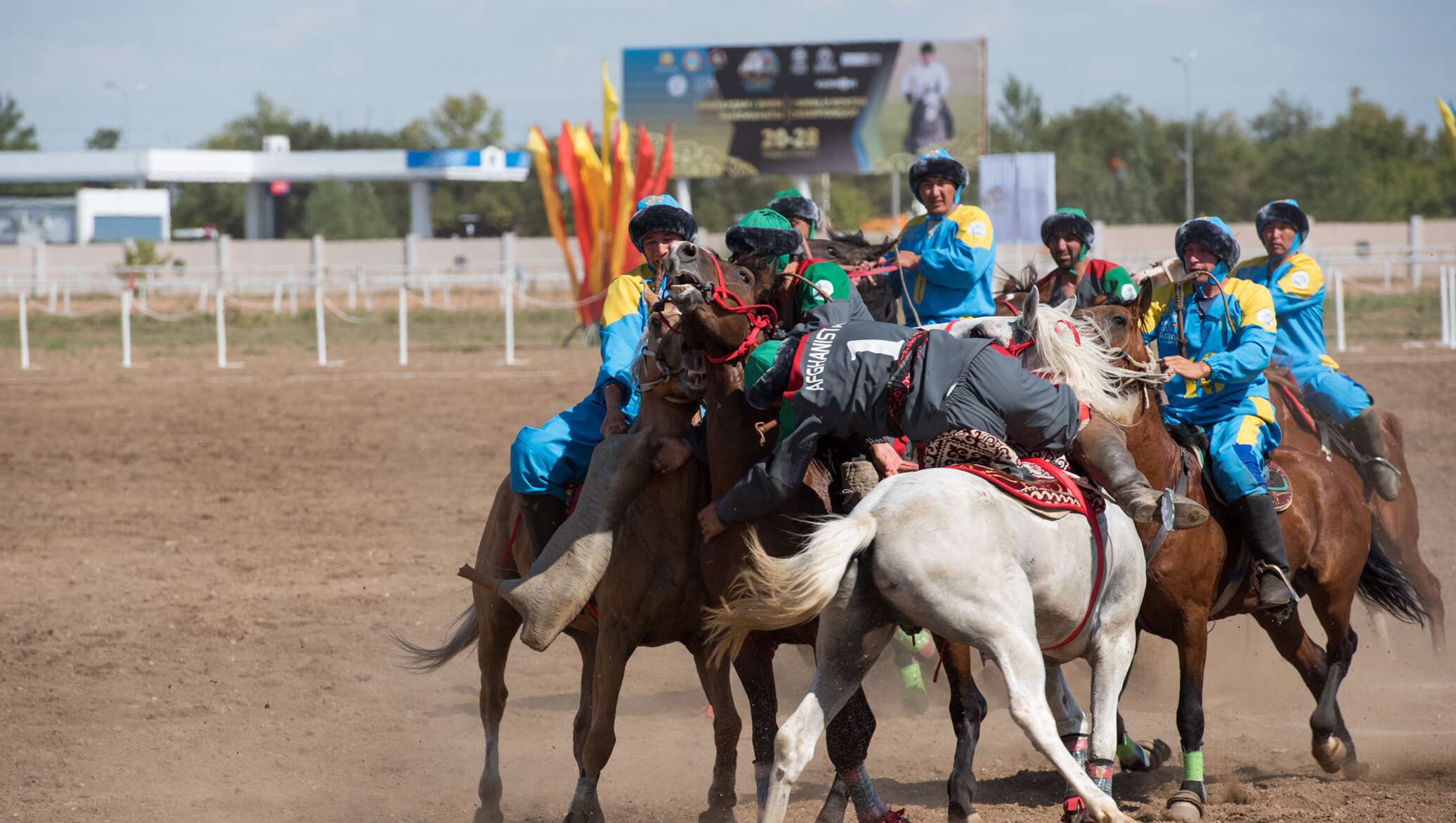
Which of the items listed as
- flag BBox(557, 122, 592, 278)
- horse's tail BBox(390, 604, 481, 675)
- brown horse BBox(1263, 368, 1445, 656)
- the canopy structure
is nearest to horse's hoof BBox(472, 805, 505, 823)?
horse's tail BBox(390, 604, 481, 675)

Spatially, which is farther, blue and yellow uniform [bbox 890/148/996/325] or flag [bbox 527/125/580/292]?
flag [bbox 527/125/580/292]

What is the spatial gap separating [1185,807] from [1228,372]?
170 cm

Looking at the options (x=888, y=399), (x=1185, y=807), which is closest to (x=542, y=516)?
(x=888, y=399)

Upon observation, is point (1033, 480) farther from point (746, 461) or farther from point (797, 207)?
point (797, 207)

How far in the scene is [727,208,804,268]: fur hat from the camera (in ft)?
16.0

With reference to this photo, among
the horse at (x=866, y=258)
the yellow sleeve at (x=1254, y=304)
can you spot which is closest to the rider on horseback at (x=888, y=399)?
the yellow sleeve at (x=1254, y=304)

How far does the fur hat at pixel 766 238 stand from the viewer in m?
4.89

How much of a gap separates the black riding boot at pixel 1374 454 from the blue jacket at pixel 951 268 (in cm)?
213

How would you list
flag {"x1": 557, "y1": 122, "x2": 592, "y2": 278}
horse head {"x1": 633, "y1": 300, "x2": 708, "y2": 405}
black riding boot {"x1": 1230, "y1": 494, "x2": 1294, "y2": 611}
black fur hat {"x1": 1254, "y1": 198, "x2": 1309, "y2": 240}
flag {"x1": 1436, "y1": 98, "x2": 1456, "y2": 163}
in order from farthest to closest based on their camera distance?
flag {"x1": 557, "y1": 122, "x2": 592, "y2": 278} < flag {"x1": 1436, "y1": 98, "x2": 1456, "y2": 163} < black fur hat {"x1": 1254, "y1": 198, "x2": 1309, "y2": 240} < black riding boot {"x1": 1230, "y1": 494, "x2": 1294, "y2": 611} < horse head {"x1": 633, "y1": 300, "x2": 708, "y2": 405}

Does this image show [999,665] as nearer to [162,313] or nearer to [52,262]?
[162,313]

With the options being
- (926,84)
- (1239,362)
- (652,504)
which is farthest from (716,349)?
(926,84)

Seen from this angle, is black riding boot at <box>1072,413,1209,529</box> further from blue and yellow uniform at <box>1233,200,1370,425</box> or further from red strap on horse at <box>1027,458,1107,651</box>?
blue and yellow uniform at <box>1233,200,1370,425</box>

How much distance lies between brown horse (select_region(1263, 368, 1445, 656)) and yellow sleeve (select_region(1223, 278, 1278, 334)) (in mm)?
1243

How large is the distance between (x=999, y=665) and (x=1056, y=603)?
13.5 inches
